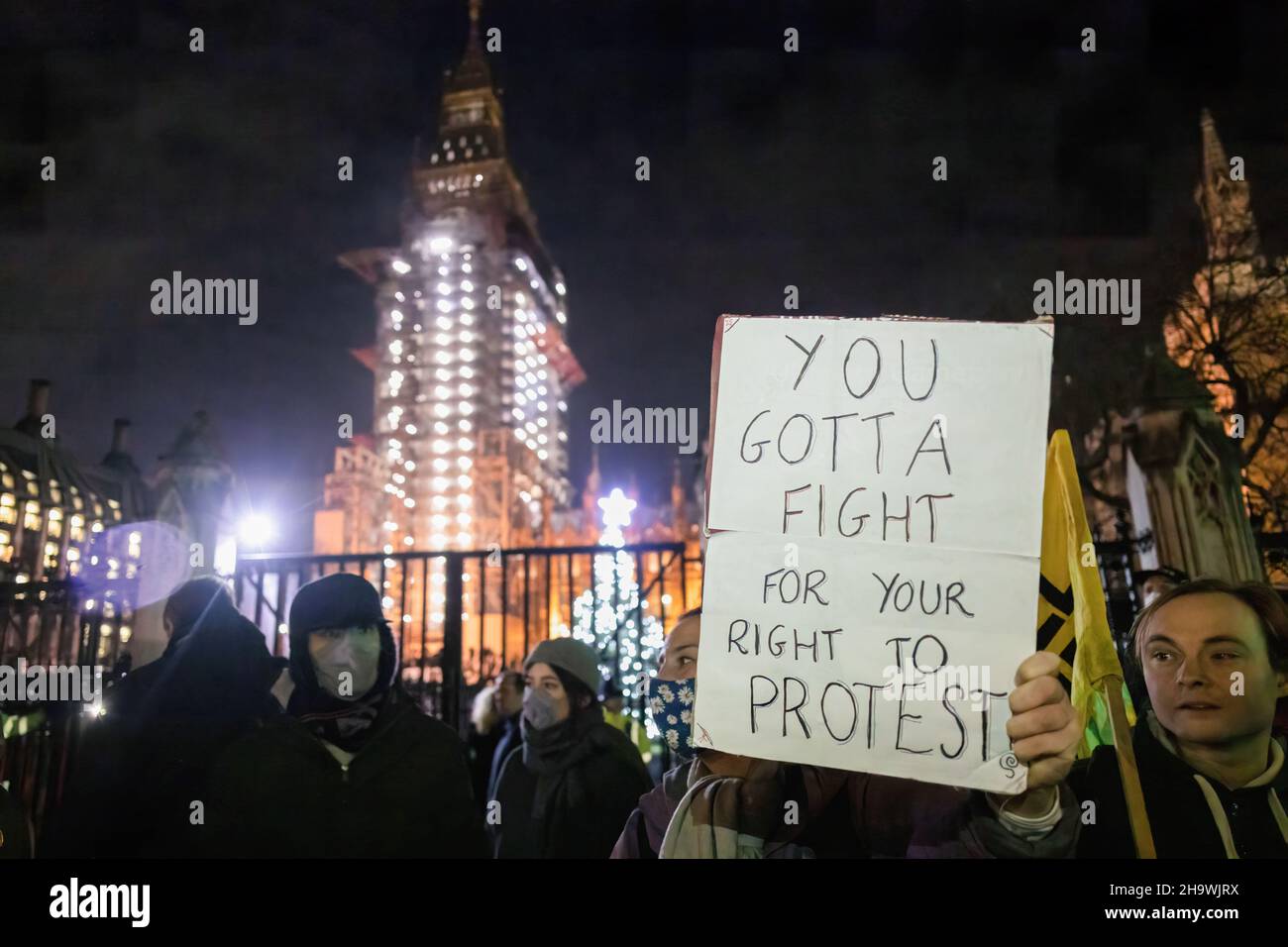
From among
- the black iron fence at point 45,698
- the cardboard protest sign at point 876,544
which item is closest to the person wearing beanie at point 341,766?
the cardboard protest sign at point 876,544

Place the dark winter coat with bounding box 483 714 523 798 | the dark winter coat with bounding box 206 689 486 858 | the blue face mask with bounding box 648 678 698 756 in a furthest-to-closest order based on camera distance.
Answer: the dark winter coat with bounding box 483 714 523 798 → the blue face mask with bounding box 648 678 698 756 → the dark winter coat with bounding box 206 689 486 858

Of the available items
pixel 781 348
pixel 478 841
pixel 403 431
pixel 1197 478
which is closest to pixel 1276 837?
pixel 781 348

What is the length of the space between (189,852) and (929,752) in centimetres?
271

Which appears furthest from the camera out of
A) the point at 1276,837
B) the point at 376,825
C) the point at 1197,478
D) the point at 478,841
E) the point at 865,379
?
the point at 1197,478

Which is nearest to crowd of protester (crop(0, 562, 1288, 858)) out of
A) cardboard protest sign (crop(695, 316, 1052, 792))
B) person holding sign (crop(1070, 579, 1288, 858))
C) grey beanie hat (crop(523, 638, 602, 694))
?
person holding sign (crop(1070, 579, 1288, 858))

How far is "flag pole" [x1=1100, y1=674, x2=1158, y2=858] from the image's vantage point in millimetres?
2070

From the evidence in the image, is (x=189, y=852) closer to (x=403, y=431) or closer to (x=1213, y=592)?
(x=1213, y=592)

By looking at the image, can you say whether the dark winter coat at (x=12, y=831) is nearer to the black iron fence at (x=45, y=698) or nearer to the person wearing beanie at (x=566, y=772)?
the person wearing beanie at (x=566, y=772)

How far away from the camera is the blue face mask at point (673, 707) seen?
2926mm

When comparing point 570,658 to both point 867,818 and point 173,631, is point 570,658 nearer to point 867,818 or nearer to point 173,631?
point 173,631

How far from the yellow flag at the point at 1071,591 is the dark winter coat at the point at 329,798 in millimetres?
2287

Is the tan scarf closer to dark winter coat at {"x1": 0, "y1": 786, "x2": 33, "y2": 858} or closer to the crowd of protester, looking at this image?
the crowd of protester

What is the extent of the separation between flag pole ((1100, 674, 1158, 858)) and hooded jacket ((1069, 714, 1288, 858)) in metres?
0.21
